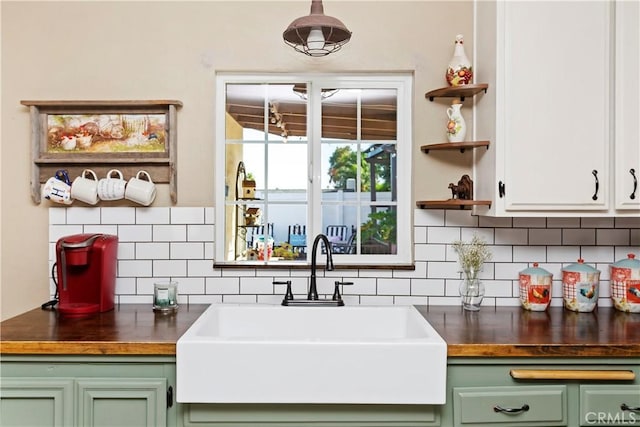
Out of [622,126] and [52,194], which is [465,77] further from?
[52,194]

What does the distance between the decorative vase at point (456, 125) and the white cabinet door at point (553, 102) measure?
0.66ft

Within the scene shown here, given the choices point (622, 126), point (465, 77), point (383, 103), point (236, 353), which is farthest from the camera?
point (383, 103)

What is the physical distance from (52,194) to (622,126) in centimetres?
240

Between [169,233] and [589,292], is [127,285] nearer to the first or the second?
[169,233]

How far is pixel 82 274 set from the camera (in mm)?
2119

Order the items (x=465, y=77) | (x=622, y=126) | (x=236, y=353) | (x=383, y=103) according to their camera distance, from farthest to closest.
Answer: (x=383, y=103), (x=465, y=77), (x=622, y=126), (x=236, y=353)

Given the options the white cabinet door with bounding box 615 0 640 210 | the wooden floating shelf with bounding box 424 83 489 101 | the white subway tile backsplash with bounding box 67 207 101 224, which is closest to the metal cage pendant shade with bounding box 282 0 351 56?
the wooden floating shelf with bounding box 424 83 489 101

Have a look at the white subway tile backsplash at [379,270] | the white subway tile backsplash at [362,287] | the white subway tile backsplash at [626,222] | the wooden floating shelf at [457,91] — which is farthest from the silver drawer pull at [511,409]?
the wooden floating shelf at [457,91]

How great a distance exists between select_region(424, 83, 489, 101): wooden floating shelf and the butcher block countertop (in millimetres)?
945

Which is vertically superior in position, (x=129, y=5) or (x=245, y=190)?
(x=129, y=5)

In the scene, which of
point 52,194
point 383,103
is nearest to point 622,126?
point 383,103

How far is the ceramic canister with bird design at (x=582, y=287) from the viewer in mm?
2166

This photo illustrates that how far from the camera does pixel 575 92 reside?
1.99 metres

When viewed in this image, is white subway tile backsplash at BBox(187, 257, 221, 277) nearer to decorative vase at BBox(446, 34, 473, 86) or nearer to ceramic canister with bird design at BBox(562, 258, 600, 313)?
decorative vase at BBox(446, 34, 473, 86)
